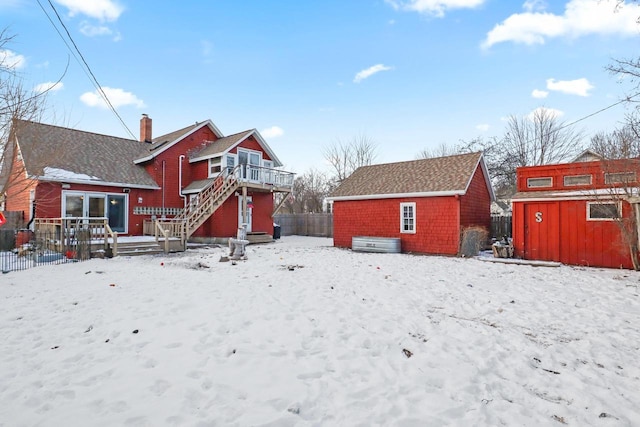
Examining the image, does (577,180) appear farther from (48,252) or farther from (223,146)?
(48,252)

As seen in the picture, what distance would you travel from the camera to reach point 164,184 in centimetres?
1873

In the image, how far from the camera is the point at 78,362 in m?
3.47

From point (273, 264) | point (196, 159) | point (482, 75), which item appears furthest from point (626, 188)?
point (196, 159)

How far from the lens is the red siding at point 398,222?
1359cm

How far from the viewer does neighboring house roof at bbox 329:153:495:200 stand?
13859mm

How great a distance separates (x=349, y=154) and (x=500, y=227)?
21296 millimetres

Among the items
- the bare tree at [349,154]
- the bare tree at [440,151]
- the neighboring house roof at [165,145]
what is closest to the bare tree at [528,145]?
the bare tree at [440,151]

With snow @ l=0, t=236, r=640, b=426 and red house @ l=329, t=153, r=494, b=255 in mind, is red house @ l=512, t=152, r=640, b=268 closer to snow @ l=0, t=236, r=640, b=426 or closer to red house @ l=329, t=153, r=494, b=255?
red house @ l=329, t=153, r=494, b=255

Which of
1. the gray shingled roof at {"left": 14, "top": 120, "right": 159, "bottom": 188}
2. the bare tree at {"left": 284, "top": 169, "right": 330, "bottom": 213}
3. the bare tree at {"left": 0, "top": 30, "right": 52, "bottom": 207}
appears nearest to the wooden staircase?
the gray shingled roof at {"left": 14, "top": 120, "right": 159, "bottom": 188}

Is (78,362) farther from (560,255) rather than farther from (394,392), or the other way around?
(560,255)

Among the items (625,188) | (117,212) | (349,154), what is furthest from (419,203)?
(349,154)

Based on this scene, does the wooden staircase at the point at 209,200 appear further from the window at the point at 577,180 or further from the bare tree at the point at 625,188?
the bare tree at the point at 625,188

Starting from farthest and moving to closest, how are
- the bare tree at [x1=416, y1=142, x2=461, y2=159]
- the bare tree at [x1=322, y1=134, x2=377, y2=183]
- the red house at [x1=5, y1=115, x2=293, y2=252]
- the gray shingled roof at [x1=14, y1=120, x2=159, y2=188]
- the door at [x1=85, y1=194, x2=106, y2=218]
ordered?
the bare tree at [x1=322, y1=134, x2=377, y2=183]
the bare tree at [x1=416, y1=142, x2=461, y2=159]
the door at [x1=85, y1=194, x2=106, y2=218]
the red house at [x1=5, y1=115, x2=293, y2=252]
the gray shingled roof at [x1=14, y1=120, x2=159, y2=188]

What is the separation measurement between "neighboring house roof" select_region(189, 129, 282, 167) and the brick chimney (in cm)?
454
